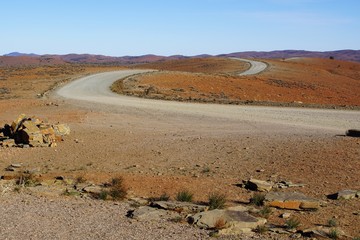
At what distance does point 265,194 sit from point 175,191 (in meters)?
2.46

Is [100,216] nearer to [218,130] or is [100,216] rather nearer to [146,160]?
[146,160]

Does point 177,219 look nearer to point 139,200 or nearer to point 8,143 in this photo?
point 139,200

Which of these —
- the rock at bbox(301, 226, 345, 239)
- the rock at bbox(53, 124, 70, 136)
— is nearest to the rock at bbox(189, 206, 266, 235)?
the rock at bbox(301, 226, 345, 239)

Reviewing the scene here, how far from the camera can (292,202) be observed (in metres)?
10.9

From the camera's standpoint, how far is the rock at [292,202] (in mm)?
→ 10719

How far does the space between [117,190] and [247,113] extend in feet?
52.6

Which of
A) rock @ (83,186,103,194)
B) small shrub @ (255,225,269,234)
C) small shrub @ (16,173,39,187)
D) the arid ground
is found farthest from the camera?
small shrub @ (16,173,39,187)

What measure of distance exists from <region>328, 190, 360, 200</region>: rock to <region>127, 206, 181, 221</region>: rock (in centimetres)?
421

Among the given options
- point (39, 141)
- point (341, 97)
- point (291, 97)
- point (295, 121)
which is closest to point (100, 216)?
point (39, 141)

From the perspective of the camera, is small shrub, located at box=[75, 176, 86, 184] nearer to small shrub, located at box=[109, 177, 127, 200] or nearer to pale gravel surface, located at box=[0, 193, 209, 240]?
small shrub, located at box=[109, 177, 127, 200]

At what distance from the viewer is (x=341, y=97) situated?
4753cm

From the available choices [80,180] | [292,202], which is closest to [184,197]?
[292,202]

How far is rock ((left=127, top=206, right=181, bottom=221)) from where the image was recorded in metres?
9.82

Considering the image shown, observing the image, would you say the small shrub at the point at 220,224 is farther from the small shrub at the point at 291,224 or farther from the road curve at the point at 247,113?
the road curve at the point at 247,113
